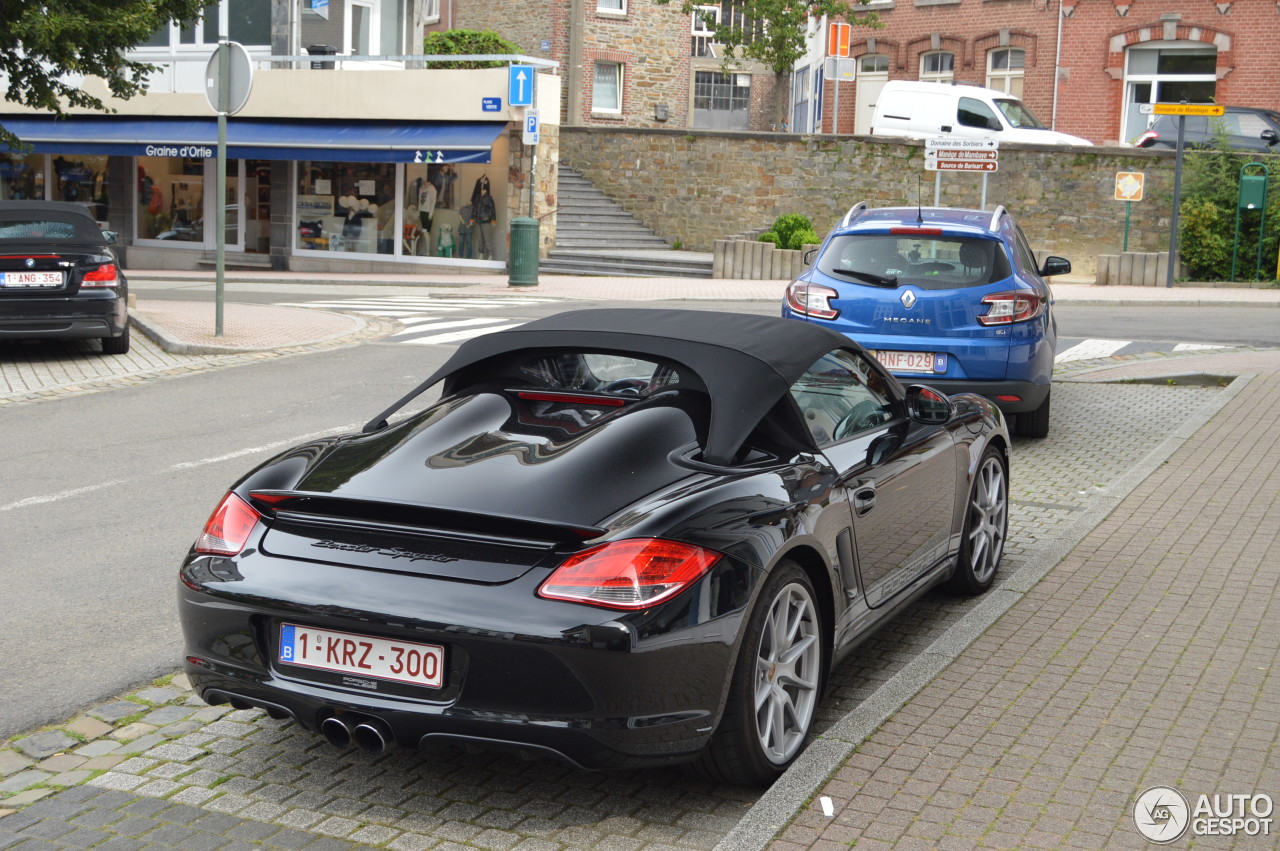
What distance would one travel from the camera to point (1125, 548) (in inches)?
Result: 285

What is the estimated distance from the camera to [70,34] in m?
18.0

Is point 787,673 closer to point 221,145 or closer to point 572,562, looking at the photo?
point 572,562

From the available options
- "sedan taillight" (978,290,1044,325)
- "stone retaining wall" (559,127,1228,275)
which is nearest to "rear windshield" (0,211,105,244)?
"sedan taillight" (978,290,1044,325)

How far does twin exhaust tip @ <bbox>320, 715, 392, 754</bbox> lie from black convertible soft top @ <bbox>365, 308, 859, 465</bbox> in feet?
4.12

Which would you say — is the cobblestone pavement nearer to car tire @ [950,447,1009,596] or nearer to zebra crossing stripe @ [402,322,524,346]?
car tire @ [950,447,1009,596]

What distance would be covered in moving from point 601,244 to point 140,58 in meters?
11.8

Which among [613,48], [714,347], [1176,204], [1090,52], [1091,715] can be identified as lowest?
[1091,715]

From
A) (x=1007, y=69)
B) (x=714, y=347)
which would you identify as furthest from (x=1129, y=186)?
(x=714, y=347)

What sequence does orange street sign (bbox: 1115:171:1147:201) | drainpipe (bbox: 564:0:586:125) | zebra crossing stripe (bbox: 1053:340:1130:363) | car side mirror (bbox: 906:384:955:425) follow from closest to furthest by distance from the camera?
car side mirror (bbox: 906:384:955:425)
zebra crossing stripe (bbox: 1053:340:1130:363)
orange street sign (bbox: 1115:171:1147:201)
drainpipe (bbox: 564:0:586:125)

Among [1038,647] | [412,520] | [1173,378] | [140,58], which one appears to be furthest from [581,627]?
[140,58]

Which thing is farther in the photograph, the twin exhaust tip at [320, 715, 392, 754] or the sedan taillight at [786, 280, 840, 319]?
the sedan taillight at [786, 280, 840, 319]

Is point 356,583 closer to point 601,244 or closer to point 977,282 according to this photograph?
point 977,282

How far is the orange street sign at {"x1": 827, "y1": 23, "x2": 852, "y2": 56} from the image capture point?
3169 cm

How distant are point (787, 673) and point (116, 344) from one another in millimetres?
12220
